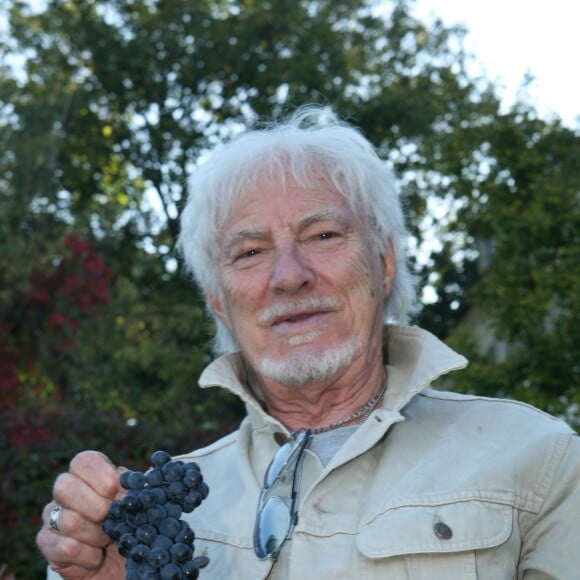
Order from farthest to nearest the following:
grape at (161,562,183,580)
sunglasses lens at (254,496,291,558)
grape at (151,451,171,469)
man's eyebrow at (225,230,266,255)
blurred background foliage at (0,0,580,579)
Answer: blurred background foliage at (0,0,580,579) → man's eyebrow at (225,230,266,255) → sunglasses lens at (254,496,291,558) → grape at (151,451,171,469) → grape at (161,562,183,580)

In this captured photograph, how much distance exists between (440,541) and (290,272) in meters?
0.79

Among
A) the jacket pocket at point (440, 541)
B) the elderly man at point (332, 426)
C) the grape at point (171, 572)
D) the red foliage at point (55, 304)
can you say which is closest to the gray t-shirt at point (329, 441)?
the elderly man at point (332, 426)

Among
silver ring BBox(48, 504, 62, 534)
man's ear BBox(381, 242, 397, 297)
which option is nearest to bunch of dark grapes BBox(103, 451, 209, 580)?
silver ring BBox(48, 504, 62, 534)

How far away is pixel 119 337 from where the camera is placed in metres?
10.8

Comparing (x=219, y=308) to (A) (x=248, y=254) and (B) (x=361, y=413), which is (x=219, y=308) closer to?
(A) (x=248, y=254)

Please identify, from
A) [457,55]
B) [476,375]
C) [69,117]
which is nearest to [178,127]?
[69,117]

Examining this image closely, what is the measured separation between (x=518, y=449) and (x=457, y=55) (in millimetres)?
14927

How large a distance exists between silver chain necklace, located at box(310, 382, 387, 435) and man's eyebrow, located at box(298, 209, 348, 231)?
19.6 inches

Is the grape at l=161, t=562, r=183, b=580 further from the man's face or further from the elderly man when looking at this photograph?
the man's face

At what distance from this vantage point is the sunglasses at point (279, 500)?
8.25 ft

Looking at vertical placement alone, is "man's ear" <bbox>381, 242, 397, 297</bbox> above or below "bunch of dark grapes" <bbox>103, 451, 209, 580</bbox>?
above

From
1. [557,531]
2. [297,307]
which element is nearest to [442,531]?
[557,531]

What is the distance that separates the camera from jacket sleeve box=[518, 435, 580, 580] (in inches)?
91.7

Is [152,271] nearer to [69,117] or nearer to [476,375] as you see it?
[69,117]
